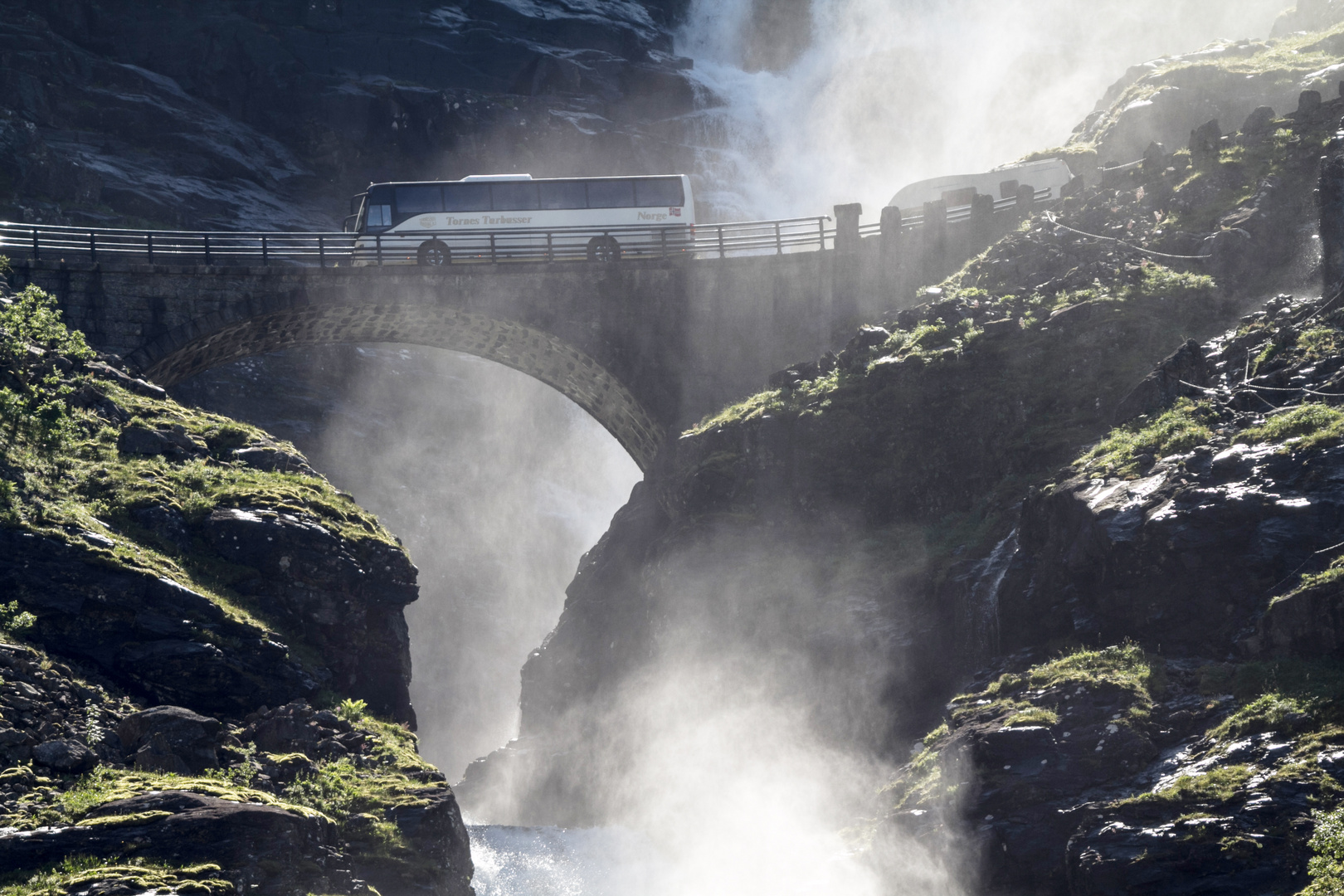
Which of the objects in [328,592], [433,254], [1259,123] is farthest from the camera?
[433,254]

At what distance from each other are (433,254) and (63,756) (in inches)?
943

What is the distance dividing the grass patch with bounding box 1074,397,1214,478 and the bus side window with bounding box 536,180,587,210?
20.1m

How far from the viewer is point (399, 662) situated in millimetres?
22828

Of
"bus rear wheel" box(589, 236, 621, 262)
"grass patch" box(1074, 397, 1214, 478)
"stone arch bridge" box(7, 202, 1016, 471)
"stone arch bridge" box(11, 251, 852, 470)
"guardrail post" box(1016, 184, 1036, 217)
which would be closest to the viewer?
"grass patch" box(1074, 397, 1214, 478)

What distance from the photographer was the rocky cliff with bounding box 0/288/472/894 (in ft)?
45.3

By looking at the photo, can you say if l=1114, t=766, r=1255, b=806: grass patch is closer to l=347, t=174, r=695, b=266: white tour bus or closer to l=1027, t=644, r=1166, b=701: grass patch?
l=1027, t=644, r=1166, b=701: grass patch

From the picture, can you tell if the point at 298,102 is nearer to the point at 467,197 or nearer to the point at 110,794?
the point at 467,197

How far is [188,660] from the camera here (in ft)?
59.9

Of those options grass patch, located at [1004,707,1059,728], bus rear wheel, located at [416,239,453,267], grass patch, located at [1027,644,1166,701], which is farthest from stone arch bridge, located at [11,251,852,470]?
grass patch, located at [1004,707,1059,728]

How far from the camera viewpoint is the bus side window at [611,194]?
3778 cm

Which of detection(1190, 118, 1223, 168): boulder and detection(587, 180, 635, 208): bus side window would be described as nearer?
detection(1190, 118, 1223, 168): boulder

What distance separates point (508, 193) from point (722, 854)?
22.4m

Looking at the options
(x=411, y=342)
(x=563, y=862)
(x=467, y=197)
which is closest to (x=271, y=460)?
(x=563, y=862)

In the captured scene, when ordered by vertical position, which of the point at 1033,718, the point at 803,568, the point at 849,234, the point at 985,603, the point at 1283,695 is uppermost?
the point at 849,234
